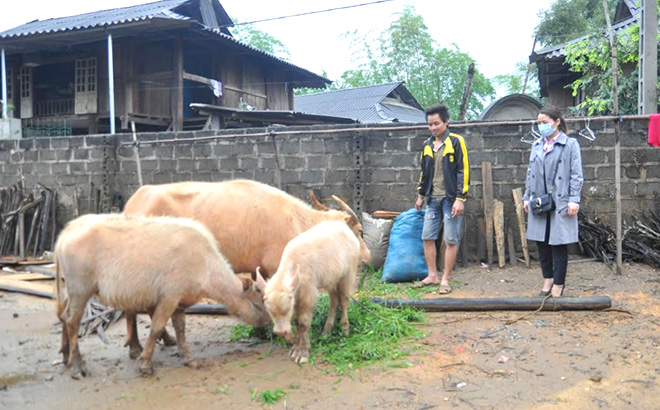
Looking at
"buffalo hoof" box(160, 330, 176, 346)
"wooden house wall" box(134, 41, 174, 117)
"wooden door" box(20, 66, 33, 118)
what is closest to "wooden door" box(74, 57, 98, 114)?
"wooden house wall" box(134, 41, 174, 117)

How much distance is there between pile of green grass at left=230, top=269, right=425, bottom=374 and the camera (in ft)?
15.7

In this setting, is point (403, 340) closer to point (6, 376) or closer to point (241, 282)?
point (241, 282)

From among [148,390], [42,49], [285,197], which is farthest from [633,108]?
[42,49]

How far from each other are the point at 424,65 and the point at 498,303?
36.3m

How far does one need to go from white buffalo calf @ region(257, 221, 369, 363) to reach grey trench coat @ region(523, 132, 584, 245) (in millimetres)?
2171

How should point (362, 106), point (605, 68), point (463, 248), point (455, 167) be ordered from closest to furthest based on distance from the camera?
1. point (455, 167)
2. point (463, 248)
3. point (605, 68)
4. point (362, 106)

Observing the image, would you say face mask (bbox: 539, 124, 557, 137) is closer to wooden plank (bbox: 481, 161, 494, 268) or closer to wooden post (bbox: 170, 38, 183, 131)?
wooden plank (bbox: 481, 161, 494, 268)

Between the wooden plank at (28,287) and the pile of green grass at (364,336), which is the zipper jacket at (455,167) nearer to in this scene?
the pile of green grass at (364,336)

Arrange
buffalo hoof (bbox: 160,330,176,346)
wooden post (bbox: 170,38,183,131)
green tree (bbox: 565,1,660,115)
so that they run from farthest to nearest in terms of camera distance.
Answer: wooden post (bbox: 170,38,183,131) < green tree (bbox: 565,1,660,115) < buffalo hoof (bbox: 160,330,176,346)

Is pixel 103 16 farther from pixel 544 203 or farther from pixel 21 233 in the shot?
pixel 544 203

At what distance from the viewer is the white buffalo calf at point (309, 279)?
4.45 meters

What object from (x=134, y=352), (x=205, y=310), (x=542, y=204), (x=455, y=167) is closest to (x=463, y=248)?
(x=455, y=167)

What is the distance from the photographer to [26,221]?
35.8 feet

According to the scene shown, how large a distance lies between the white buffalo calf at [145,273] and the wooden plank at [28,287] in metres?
3.24
